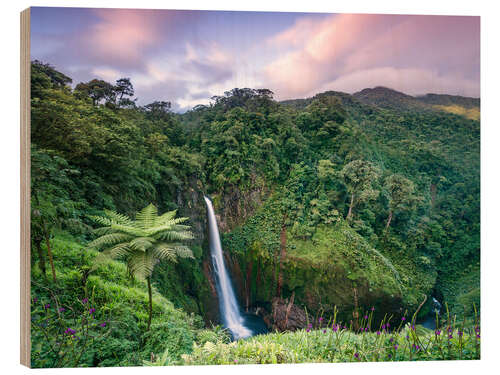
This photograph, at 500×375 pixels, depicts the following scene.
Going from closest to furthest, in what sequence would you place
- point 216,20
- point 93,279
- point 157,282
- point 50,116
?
point 93,279
point 50,116
point 216,20
point 157,282

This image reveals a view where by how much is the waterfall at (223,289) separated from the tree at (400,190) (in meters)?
3.85

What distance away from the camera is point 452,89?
397 centimetres

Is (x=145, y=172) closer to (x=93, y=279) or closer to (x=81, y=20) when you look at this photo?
(x=93, y=279)

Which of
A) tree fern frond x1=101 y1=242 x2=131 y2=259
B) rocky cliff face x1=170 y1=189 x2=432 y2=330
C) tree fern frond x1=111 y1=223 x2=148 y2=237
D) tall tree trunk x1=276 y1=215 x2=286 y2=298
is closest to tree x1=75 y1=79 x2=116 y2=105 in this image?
rocky cliff face x1=170 y1=189 x2=432 y2=330

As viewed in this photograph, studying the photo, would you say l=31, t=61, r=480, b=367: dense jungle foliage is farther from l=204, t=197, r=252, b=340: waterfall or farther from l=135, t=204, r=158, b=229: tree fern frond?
l=135, t=204, r=158, b=229: tree fern frond

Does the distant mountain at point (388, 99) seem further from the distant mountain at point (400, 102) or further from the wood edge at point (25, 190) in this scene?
the wood edge at point (25, 190)

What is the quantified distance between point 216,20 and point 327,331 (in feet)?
15.4

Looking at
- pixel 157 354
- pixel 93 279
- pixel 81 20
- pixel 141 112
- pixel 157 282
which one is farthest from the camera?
pixel 141 112

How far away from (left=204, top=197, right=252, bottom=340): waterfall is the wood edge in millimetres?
3265

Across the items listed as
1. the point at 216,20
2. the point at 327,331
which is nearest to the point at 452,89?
the point at 216,20

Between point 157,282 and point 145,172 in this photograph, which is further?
point 145,172

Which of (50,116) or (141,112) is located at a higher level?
(141,112)

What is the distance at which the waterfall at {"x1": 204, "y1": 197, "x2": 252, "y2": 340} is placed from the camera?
17.0 ft

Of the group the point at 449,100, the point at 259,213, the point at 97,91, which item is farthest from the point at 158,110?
the point at 449,100
